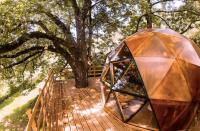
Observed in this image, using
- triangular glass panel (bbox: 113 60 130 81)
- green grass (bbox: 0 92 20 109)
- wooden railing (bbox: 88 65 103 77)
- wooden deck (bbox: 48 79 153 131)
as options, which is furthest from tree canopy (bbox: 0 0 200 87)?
green grass (bbox: 0 92 20 109)

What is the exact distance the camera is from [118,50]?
9.15 meters

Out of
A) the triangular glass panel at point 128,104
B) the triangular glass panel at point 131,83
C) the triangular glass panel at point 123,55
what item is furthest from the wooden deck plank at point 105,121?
the triangular glass panel at point 123,55

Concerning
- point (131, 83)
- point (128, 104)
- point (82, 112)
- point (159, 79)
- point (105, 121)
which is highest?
point (159, 79)

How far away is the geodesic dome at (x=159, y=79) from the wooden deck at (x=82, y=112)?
80cm

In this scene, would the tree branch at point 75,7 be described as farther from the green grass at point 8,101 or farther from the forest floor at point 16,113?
the green grass at point 8,101

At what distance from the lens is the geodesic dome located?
24.6 ft

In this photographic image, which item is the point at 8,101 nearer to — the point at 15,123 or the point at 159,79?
the point at 15,123

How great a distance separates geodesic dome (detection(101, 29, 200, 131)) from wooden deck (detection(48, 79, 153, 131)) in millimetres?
797

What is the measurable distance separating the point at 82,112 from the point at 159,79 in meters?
4.07

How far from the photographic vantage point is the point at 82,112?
1069 cm

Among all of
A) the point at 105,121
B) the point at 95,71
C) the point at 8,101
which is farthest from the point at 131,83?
the point at 8,101

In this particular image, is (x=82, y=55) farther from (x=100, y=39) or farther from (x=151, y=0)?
(x=151, y=0)

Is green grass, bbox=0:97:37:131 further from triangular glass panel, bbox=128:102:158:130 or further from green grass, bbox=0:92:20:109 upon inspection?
triangular glass panel, bbox=128:102:158:130

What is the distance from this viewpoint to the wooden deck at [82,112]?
8.94 metres
